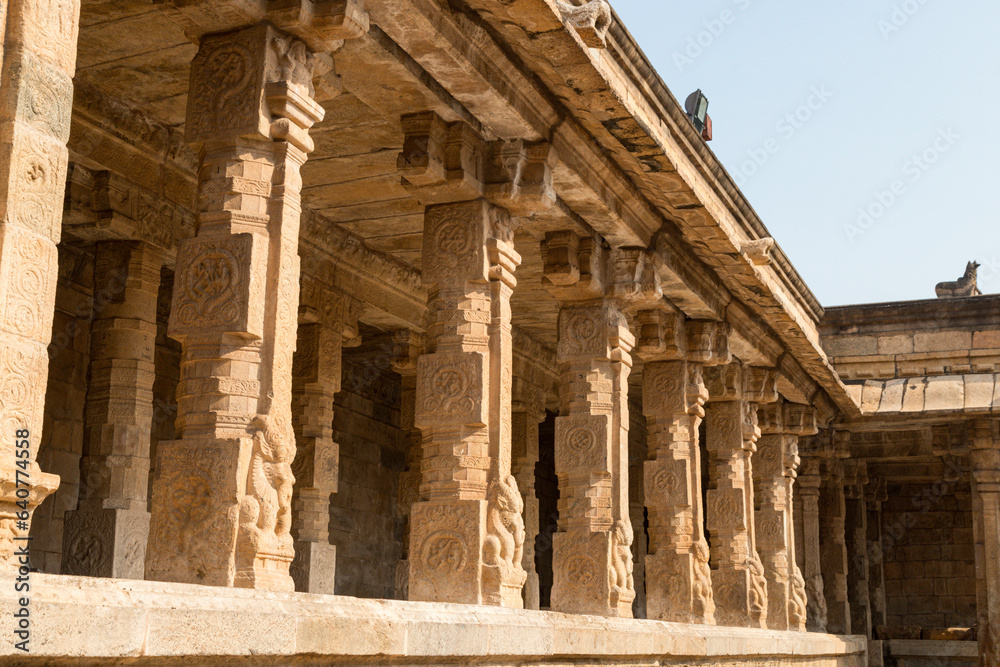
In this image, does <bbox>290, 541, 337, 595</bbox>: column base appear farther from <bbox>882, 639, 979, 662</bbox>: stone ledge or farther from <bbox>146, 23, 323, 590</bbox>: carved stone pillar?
<bbox>882, 639, 979, 662</bbox>: stone ledge

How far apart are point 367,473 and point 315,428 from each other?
14.5 feet

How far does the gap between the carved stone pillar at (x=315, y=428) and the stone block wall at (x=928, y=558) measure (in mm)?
16757

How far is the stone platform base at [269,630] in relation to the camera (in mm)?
3055

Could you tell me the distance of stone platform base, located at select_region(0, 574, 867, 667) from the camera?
3.05 m

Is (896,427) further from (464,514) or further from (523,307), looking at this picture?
(464,514)

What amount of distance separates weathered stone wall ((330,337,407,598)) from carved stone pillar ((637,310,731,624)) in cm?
339

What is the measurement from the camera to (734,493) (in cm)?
1243

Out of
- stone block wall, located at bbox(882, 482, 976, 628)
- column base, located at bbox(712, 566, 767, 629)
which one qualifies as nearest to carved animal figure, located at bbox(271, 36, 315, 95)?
column base, located at bbox(712, 566, 767, 629)

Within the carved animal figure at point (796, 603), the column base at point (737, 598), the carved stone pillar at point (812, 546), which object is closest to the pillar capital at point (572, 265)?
the column base at point (737, 598)

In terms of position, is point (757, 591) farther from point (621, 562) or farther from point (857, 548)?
point (857, 548)

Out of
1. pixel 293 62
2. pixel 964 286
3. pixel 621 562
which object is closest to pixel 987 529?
pixel 964 286

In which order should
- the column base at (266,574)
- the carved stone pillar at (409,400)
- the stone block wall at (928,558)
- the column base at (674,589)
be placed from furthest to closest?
1. the stone block wall at (928,558)
2. the carved stone pillar at (409,400)
3. the column base at (674,589)
4. the column base at (266,574)

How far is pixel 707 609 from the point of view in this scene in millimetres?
10625

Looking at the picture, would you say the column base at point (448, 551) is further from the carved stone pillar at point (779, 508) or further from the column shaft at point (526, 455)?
the carved stone pillar at point (779, 508)
